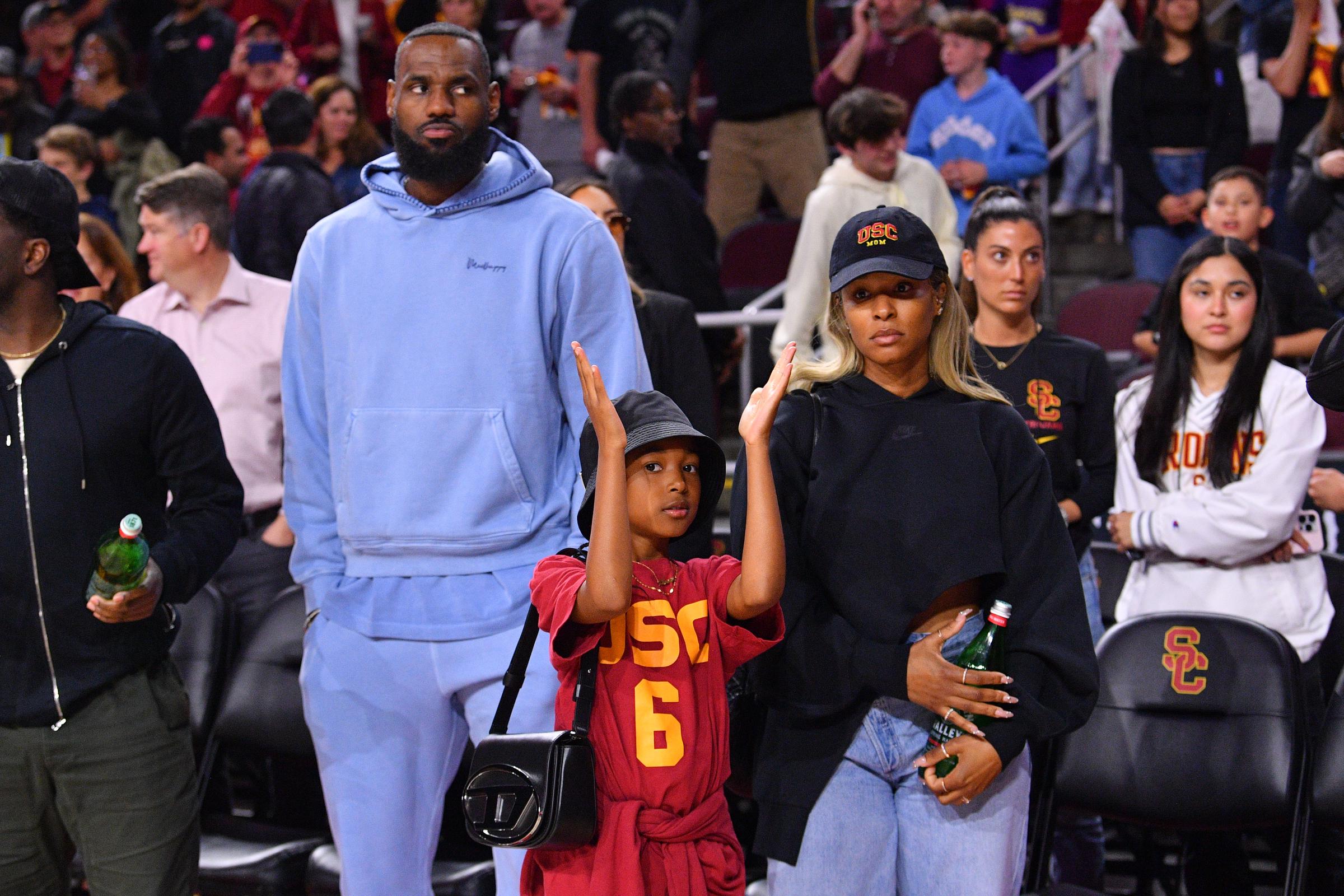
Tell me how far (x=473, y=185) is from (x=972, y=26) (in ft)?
14.6

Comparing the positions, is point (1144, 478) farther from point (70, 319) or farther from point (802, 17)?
point (802, 17)

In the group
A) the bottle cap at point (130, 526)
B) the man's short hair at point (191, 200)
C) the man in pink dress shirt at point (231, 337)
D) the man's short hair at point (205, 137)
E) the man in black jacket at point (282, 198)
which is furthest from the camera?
the man's short hair at point (205, 137)

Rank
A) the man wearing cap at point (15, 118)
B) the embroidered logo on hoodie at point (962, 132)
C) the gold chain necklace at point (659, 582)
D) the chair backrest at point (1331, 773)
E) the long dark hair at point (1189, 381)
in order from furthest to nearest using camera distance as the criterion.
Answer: the man wearing cap at point (15, 118), the embroidered logo on hoodie at point (962, 132), the long dark hair at point (1189, 381), the chair backrest at point (1331, 773), the gold chain necklace at point (659, 582)

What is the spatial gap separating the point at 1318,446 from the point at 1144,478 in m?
0.44

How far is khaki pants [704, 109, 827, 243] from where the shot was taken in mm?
7508

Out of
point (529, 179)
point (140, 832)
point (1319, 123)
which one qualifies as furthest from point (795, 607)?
point (1319, 123)

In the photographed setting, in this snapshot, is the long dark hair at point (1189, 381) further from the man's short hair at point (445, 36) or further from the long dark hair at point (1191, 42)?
the long dark hair at point (1191, 42)

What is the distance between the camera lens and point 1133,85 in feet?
22.2

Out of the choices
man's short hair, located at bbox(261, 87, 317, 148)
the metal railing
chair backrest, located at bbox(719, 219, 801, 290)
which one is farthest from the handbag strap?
chair backrest, located at bbox(719, 219, 801, 290)

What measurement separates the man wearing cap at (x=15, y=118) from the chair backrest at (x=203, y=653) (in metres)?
5.29

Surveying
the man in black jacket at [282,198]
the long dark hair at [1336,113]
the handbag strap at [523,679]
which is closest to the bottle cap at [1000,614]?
the handbag strap at [523,679]

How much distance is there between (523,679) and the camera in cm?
261

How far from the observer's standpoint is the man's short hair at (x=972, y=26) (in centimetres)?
679

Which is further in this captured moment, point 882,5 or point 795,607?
point 882,5
